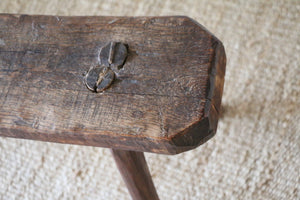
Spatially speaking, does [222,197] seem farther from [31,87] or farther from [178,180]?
[31,87]

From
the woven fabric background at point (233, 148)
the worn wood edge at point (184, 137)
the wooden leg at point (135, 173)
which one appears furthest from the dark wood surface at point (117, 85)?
the woven fabric background at point (233, 148)

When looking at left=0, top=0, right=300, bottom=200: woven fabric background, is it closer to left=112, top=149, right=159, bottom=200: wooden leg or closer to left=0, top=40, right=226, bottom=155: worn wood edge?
left=112, top=149, right=159, bottom=200: wooden leg

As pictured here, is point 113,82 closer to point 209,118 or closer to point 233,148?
point 209,118

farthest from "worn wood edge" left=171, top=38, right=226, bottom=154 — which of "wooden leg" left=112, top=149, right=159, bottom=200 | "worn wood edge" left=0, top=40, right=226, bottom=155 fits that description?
"wooden leg" left=112, top=149, right=159, bottom=200

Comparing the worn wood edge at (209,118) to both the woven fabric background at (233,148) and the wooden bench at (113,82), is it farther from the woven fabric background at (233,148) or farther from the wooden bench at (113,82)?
the woven fabric background at (233,148)

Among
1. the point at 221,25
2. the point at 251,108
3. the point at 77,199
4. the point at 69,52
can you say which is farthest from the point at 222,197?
the point at 69,52

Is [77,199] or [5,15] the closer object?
[5,15]
